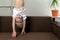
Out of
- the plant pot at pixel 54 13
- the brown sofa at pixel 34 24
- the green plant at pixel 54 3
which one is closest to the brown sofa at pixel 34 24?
the brown sofa at pixel 34 24

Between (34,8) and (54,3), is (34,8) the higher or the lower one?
the lower one

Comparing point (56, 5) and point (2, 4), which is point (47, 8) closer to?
point (56, 5)

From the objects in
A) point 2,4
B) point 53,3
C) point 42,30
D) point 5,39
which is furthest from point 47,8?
point 5,39

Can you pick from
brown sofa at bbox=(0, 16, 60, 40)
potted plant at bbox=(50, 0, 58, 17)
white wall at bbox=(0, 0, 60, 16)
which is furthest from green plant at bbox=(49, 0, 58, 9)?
brown sofa at bbox=(0, 16, 60, 40)

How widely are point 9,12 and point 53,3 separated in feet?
3.69

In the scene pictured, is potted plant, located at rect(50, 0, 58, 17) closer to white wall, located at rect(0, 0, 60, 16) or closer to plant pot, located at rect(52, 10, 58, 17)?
plant pot, located at rect(52, 10, 58, 17)

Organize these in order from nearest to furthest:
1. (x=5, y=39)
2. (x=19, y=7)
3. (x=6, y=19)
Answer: (x=5, y=39) → (x=19, y=7) → (x=6, y=19)

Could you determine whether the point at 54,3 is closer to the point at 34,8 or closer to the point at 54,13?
the point at 54,13

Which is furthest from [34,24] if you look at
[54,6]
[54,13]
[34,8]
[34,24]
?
[54,6]

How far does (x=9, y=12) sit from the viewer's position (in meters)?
3.98

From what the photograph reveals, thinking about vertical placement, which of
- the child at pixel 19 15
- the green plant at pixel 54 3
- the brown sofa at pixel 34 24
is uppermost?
the green plant at pixel 54 3

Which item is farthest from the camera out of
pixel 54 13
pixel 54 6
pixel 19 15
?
pixel 54 6

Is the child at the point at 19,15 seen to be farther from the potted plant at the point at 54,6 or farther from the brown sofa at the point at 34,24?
the potted plant at the point at 54,6

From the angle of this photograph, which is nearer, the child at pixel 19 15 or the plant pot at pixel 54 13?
the child at pixel 19 15
